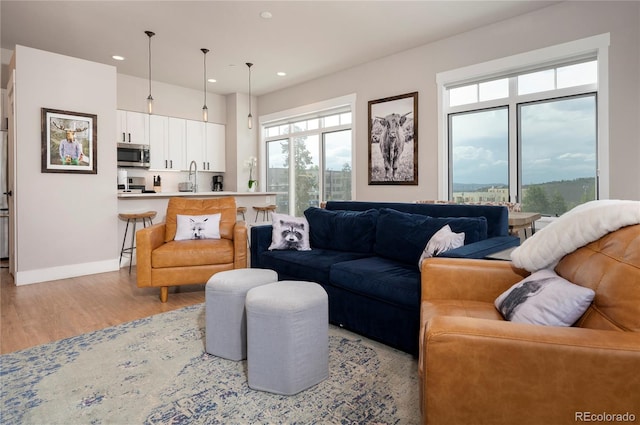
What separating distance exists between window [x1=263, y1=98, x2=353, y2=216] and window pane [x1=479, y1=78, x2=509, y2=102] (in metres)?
2.18

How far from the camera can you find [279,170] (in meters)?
7.48

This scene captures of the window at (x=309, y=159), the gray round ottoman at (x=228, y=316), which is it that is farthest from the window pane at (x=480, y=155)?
the gray round ottoman at (x=228, y=316)

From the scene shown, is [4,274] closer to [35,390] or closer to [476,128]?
[35,390]

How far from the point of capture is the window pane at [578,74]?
12.3 ft

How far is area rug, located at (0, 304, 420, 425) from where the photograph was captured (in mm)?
Result: 1667

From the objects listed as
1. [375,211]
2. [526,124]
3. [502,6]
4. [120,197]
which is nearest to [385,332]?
[375,211]

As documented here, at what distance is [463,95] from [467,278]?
3507 mm

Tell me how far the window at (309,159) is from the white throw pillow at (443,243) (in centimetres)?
374

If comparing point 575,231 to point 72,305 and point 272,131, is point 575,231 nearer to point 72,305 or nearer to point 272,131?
point 72,305

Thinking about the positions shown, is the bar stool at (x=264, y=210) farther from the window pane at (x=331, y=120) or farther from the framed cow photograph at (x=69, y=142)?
the framed cow photograph at (x=69, y=142)

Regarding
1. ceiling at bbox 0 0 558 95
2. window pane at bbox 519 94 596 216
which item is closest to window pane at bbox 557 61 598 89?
window pane at bbox 519 94 596 216

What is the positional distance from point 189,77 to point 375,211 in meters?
4.65

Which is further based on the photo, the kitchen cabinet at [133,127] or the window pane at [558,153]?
the kitchen cabinet at [133,127]

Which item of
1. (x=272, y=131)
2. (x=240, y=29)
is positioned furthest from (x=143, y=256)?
(x=272, y=131)
